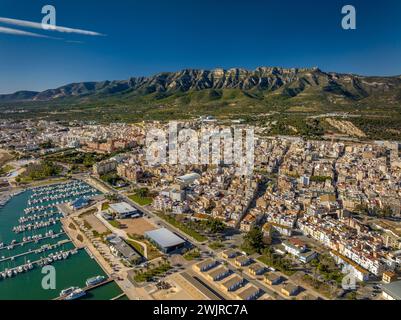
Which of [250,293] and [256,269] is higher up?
[256,269]

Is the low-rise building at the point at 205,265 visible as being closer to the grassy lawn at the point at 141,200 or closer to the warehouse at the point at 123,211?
the warehouse at the point at 123,211

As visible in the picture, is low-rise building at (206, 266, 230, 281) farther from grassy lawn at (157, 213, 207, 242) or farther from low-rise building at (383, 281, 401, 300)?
low-rise building at (383, 281, 401, 300)

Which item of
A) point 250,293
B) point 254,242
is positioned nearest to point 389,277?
point 254,242

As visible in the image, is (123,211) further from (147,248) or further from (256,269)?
(256,269)

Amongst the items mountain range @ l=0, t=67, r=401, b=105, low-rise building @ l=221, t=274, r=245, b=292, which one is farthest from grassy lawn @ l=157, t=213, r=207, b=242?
mountain range @ l=0, t=67, r=401, b=105

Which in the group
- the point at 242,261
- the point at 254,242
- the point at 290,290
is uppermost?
the point at 254,242
